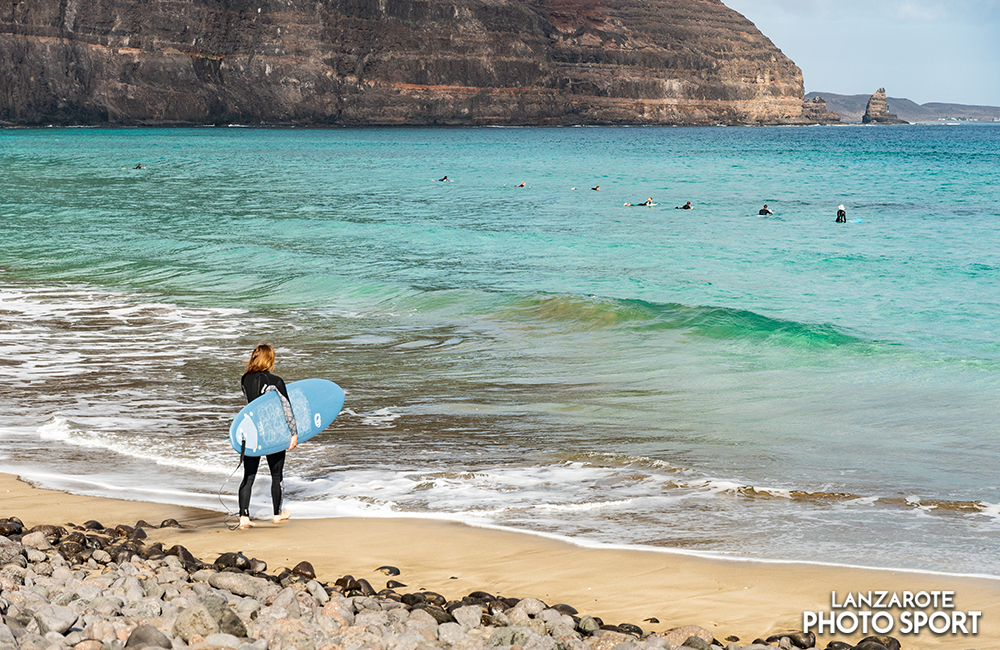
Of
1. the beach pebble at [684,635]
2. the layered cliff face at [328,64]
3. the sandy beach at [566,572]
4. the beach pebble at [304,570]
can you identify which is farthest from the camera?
the layered cliff face at [328,64]

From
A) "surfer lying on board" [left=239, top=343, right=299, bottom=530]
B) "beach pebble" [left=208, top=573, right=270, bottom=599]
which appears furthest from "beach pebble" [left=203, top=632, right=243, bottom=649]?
"surfer lying on board" [left=239, top=343, right=299, bottom=530]

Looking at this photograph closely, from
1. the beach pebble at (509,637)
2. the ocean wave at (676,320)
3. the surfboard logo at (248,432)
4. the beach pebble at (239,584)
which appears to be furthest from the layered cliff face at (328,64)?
the beach pebble at (509,637)

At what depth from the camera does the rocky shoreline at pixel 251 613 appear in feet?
14.3

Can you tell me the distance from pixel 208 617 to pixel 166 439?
188 inches

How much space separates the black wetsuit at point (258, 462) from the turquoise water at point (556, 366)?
0.58m

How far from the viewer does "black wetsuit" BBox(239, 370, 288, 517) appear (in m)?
6.68

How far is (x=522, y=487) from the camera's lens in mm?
7523

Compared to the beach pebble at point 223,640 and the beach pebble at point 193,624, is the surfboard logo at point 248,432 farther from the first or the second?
the beach pebble at point 223,640

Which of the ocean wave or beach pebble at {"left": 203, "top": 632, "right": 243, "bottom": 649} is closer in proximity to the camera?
beach pebble at {"left": 203, "top": 632, "right": 243, "bottom": 649}

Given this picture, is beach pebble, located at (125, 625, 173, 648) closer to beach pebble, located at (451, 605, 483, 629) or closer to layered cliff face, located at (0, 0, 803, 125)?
beach pebble, located at (451, 605, 483, 629)

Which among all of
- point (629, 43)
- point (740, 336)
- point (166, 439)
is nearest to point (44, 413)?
point (166, 439)

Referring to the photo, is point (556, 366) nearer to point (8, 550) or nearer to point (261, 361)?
point (261, 361)

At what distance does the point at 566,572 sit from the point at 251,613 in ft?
→ 6.54

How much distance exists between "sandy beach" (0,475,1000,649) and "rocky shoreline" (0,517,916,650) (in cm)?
23
